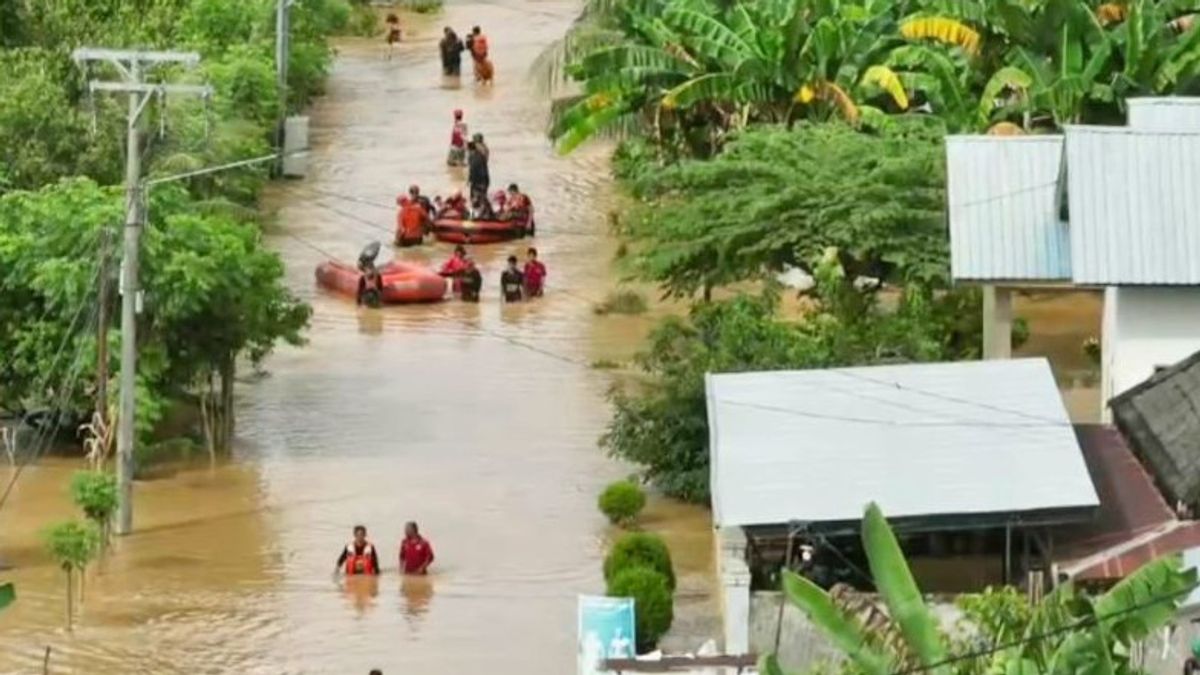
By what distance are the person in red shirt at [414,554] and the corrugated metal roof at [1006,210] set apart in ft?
18.4

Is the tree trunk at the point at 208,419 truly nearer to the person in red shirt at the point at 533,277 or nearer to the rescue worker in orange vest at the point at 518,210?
the person in red shirt at the point at 533,277

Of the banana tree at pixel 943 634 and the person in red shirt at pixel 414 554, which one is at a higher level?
the banana tree at pixel 943 634

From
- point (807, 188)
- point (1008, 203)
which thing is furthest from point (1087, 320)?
point (1008, 203)

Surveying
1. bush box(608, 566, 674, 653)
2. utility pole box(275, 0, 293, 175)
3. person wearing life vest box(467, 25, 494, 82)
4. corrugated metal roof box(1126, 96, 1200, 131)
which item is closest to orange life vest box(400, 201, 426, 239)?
utility pole box(275, 0, 293, 175)

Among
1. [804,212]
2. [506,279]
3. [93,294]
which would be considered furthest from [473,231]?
[93,294]

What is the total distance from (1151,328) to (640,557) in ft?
16.1

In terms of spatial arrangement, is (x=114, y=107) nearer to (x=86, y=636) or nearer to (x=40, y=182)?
(x=40, y=182)

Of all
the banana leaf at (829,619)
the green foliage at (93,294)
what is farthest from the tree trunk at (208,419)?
the banana leaf at (829,619)

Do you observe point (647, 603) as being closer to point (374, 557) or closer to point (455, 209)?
point (374, 557)

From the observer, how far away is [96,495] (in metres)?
36.2

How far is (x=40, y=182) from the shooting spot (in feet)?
152

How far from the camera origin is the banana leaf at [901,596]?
76.3ft

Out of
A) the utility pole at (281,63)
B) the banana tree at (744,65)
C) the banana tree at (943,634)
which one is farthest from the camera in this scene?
the utility pole at (281,63)

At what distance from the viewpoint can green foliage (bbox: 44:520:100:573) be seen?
112ft
